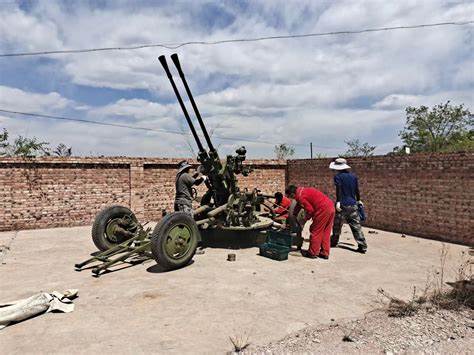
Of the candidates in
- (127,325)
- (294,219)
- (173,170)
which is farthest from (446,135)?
(127,325)

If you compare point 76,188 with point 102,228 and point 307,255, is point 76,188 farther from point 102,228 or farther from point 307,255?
point 307,255

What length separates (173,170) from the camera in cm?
1271

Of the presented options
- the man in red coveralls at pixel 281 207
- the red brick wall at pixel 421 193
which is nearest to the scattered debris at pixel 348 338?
the man in red coveralls at pixel 281 207

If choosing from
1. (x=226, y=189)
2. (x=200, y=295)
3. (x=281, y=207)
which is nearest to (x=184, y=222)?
(x=200, y=295)

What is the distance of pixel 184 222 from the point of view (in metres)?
6.23

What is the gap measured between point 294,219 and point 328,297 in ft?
8.80

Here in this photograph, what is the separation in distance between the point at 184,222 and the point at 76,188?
6.25m

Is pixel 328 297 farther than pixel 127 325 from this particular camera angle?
Yes

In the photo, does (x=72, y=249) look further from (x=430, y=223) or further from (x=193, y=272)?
(x=430, y=223)

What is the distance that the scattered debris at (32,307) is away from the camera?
4.00 m

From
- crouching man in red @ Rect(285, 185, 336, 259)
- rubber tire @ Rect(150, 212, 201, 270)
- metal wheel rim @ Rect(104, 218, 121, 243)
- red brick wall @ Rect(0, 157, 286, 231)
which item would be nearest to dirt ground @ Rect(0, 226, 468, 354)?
rubber tire @ Rect(150, 212, 201, 270)

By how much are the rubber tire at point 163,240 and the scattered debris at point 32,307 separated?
1489mm

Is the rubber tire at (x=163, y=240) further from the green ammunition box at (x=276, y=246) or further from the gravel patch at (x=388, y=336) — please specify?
the gravel patch at (x=388, y=336)

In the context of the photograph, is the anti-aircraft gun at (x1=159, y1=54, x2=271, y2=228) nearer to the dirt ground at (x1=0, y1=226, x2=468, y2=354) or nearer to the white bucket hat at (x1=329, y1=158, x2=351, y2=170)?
the dirt ground at (x1=0, y1=226, x2=468, y2=354)
